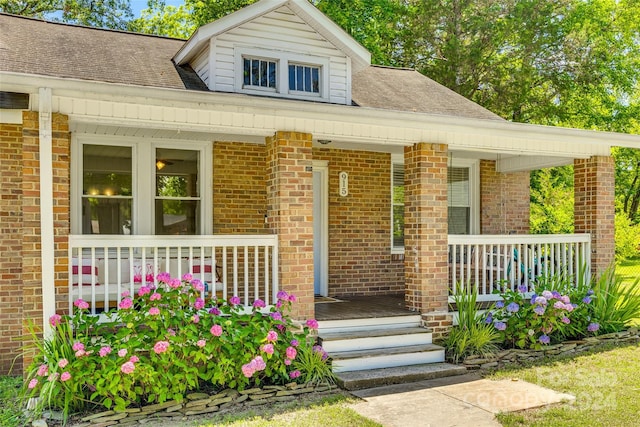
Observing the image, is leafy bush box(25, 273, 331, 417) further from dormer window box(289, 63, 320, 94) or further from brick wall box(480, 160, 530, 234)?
brick wall box(480, 160, 530, 234)

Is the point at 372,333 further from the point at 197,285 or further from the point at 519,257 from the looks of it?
the point at 519,257

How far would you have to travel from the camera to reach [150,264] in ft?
23.2

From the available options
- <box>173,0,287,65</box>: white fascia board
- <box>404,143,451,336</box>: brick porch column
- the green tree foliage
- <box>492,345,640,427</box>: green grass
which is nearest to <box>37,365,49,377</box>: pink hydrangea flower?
<box>492,345,640,427</box>: green grass

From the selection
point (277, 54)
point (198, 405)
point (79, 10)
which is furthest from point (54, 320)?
point (79, 10)

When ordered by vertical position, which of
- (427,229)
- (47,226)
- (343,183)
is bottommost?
(427,229)

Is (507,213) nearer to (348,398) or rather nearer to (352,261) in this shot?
(352,261)

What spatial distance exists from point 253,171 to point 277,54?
183 cm

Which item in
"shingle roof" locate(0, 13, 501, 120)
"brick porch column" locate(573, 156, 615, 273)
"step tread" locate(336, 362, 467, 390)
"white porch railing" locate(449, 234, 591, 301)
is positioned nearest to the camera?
"step tread" locate(336, 362, 467, 390)

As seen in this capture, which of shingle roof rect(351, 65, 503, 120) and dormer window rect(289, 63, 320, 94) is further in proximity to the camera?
shingle roof rect(351, 65, 503, 120)

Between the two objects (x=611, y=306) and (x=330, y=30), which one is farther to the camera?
(x=330, y=30)

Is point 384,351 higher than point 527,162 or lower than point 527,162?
lower

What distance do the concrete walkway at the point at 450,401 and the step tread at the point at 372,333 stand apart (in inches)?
32.3

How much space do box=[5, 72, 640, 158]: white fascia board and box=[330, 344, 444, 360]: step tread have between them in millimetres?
2607

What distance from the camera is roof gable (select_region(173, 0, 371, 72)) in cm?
781
